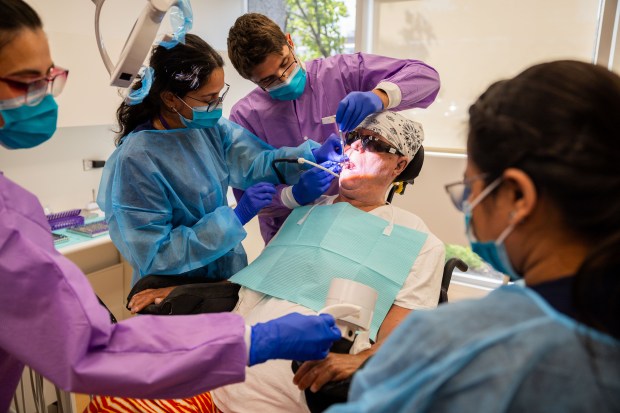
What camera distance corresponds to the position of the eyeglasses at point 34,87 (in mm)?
1045

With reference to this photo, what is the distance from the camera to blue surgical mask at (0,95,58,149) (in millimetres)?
1080

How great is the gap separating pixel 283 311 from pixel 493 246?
946 mm

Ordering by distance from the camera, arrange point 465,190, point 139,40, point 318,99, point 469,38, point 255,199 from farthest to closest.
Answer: point 469,38
point 318,99
point 255,199
point 139,40
point 465,190

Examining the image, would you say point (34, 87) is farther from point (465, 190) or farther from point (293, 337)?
point (465, 190)

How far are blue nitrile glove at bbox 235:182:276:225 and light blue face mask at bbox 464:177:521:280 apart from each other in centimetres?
111

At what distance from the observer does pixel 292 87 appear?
6.59 ft

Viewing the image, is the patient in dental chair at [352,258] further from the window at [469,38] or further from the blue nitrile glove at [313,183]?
the window at [469,38]

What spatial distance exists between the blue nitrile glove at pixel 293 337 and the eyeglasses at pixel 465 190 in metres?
0.47

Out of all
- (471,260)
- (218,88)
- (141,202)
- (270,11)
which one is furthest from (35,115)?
(270,11)

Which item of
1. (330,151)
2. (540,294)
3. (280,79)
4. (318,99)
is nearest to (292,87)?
(280,79)

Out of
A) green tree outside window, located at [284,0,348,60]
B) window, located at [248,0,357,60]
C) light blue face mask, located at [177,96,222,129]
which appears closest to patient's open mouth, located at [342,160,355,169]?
light blue face mask, located at [177,96,222,129]

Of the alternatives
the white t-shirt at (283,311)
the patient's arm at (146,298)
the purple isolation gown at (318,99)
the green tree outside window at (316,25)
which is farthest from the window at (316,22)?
the patient's arm at (146,298)

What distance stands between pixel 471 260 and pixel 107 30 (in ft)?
10.0

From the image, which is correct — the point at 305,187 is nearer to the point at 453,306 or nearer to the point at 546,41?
the point at 453,306
